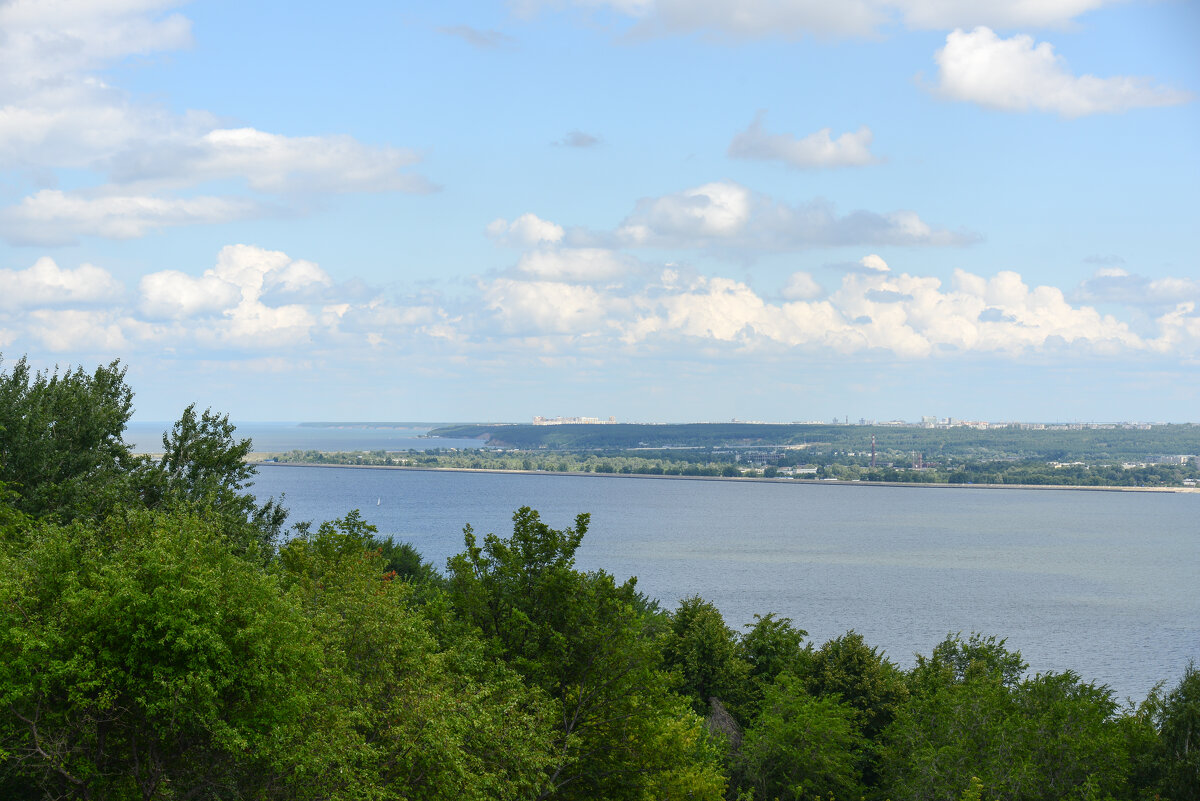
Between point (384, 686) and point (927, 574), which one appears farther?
point (927, 574)

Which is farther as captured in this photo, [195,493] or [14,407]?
[195,493]

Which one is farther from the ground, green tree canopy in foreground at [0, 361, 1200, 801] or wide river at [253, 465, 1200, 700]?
green tree canopy in foreground at [0, 361, 1200, 801]

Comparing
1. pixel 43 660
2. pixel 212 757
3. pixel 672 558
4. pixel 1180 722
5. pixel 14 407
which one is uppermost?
pixel 14 407

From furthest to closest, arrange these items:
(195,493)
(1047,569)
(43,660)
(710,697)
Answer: (1047,569) → (710,697) → (195,493) → (43,660)

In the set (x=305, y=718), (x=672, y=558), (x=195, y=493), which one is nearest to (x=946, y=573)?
(x=672, y=558)

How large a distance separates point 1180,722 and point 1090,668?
4576cm

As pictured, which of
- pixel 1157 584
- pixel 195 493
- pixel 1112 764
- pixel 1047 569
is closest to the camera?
pixel 1112 764

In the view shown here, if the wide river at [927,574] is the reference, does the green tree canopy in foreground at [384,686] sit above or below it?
above

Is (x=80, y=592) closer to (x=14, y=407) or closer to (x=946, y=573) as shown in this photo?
(x=14, y=407)

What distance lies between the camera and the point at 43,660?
16469mm

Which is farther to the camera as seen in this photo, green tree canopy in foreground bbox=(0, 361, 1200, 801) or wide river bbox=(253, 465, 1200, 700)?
wide river bbox=(253, 465, 1200, 700)

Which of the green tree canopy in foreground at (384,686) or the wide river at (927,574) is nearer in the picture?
the green tree canopy in foreground at (384,686)

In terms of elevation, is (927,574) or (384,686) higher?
(384,686)

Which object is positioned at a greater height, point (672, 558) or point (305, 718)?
point (305, 718)
